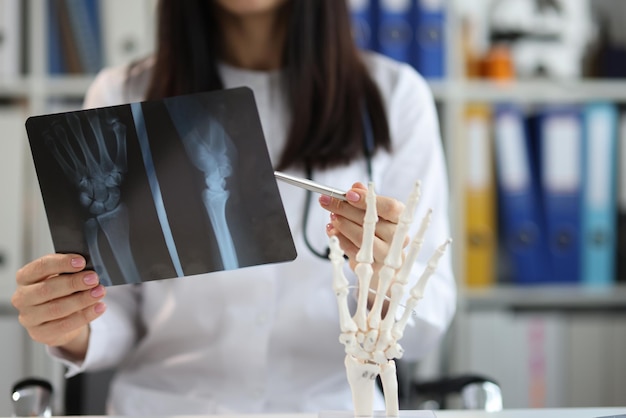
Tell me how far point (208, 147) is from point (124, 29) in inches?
45.8

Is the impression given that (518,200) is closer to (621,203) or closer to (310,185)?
(621,203)

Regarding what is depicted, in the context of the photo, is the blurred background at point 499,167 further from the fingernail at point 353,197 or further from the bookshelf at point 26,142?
the fingernail at point 353,197

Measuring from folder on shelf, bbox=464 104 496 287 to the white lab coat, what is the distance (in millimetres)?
682

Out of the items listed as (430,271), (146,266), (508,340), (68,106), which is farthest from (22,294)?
(508,340)

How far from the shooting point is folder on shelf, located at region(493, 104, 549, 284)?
6.10 ft

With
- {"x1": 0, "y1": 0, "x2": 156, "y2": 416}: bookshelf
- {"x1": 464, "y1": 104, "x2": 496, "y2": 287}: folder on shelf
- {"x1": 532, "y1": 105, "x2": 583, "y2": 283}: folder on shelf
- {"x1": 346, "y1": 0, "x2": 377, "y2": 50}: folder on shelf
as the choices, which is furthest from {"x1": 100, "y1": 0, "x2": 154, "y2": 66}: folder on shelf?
{"x1": 532, "y1": 105, "x2": 583, "y2": 283}: folder on shelf

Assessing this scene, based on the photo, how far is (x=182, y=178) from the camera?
792mm

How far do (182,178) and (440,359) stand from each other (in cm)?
118

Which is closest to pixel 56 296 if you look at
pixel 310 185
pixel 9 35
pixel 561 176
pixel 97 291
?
pixel 97 291

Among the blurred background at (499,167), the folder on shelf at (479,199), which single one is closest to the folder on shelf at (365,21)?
the blurred background at (499,167)

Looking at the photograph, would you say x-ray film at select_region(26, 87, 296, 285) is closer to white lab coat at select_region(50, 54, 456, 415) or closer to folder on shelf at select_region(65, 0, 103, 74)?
white lab coat at select_region(50, 54, 456, 415)

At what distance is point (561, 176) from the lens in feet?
6.11

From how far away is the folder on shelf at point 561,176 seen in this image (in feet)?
6.07

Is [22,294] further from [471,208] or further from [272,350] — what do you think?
[471,208]
